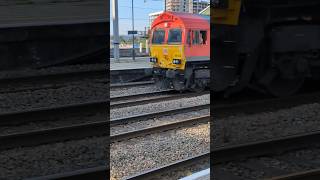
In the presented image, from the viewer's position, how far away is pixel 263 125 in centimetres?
485

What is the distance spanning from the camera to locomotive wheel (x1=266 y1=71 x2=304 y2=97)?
4207 mm

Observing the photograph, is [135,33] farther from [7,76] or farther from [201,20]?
[7,76]

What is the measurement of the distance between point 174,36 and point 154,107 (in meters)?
4.66

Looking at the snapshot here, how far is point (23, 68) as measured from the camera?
3.09m

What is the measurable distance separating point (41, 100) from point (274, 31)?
8.08 feet

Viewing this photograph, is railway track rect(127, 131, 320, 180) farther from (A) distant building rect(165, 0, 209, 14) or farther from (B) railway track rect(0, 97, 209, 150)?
(A) distant building rect(165, 0, 209, 14)

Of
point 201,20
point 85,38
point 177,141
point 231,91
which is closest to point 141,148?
point 177,141

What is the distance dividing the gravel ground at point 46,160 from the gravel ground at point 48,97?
46 centimetres

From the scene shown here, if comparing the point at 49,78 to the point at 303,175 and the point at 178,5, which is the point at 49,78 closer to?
the point at 303,175

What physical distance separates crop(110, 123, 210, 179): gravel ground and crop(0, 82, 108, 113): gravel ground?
3.75 ft

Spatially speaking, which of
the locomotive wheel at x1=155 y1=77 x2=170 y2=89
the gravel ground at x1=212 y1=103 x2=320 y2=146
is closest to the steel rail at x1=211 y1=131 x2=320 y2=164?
the gravel ground at x1=212 y1=103 x2=320 y2=146

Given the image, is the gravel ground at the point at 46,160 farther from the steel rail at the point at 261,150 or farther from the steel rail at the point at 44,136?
the steel rail at the point at 261,150

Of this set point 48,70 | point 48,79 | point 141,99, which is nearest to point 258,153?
point 48,79

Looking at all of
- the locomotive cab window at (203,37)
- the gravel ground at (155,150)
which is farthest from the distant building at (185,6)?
the gravel ground at (155,150)
